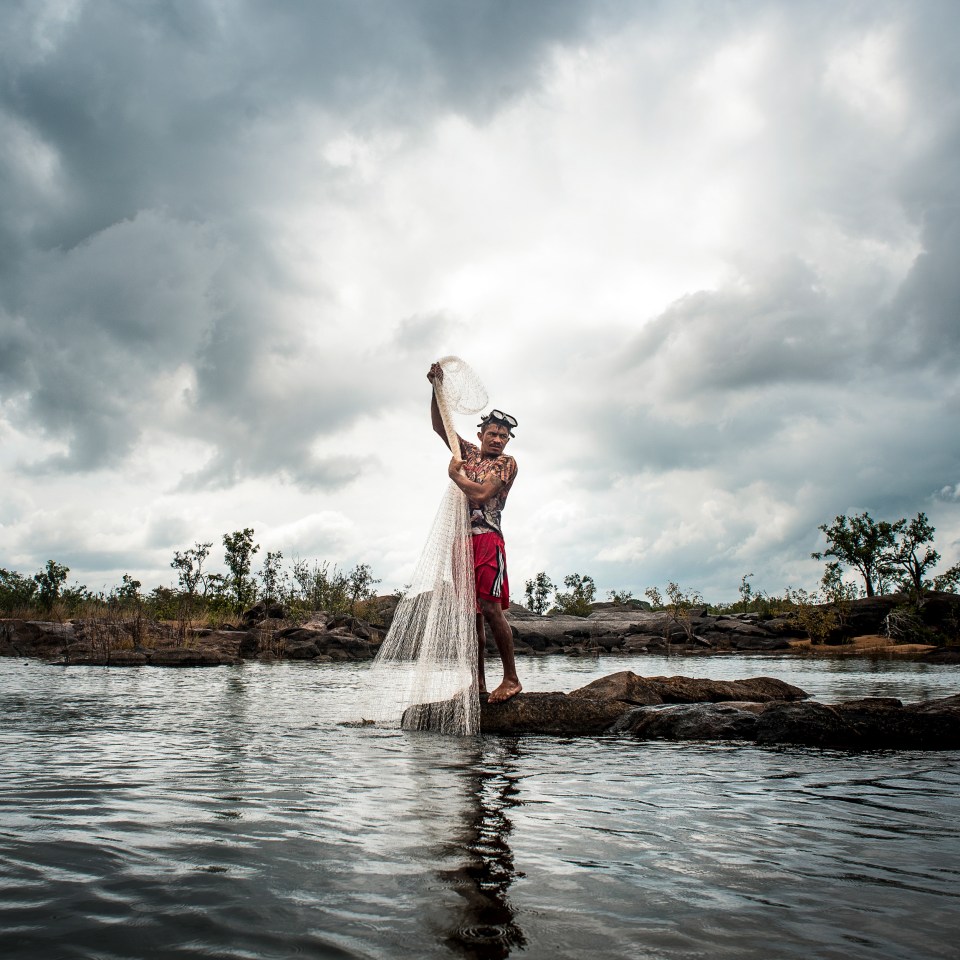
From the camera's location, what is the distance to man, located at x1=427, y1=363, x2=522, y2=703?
6.95m

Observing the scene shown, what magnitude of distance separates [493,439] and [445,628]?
1954 mm

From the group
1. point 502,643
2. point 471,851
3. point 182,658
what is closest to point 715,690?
point 502,643

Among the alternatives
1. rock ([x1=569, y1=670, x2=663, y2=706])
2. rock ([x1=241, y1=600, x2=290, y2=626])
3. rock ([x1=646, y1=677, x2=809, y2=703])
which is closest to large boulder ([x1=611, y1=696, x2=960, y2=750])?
rock ([x1=569, y1=670, x2=663, y2=706])

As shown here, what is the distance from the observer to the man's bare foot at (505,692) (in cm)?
710

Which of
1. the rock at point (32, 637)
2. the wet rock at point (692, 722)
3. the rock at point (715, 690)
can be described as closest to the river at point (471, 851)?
the wet rock at point (692, 722)

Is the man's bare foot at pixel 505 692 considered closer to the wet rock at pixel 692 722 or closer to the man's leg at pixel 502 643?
the man's leg at pixel 502 643

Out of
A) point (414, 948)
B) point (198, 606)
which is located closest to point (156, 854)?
point (414, 948)

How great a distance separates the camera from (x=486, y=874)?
2520mm

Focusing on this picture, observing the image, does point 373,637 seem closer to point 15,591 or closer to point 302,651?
point 302,651

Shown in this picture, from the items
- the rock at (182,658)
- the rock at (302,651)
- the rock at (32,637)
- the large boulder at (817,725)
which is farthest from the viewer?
the rock at (302,651)

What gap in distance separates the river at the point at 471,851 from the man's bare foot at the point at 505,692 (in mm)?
1256

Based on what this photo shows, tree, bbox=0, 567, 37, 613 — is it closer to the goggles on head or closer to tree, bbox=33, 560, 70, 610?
tree, bbox=33, 560, 70, 610

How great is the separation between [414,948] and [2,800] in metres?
2.78

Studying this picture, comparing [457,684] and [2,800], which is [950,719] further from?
[2,800]
